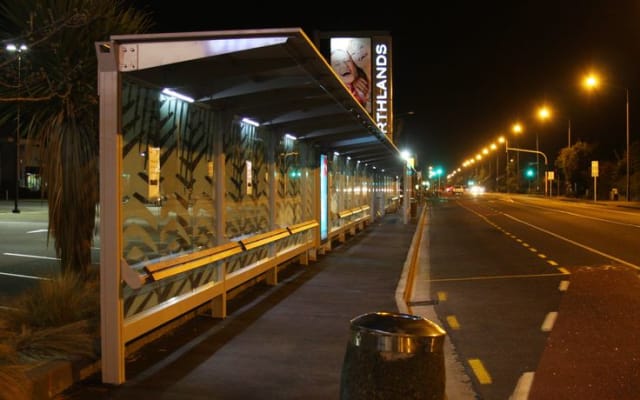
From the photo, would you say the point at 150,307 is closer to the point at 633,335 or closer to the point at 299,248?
the point at 633,335

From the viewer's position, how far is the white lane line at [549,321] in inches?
338

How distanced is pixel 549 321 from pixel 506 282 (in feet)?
12.5

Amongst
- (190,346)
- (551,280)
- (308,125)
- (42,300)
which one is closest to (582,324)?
(551,280)

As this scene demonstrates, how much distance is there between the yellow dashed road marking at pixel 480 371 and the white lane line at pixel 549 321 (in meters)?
1.93

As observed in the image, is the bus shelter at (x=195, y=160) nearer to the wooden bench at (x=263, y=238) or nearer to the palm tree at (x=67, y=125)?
the wooden bench at (x=263, y=238)

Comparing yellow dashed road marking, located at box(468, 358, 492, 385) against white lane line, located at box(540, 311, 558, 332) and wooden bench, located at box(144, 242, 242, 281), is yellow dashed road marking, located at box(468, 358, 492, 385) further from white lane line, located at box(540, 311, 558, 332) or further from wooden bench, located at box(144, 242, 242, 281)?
wooden bench, located at box(144, 242, 242, 281)

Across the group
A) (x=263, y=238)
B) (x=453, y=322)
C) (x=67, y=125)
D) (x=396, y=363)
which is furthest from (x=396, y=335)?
(x=263, y=238)

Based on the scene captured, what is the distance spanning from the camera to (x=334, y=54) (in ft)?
120

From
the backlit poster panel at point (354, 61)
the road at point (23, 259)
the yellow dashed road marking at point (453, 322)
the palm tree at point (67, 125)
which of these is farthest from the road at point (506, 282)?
the backlit poster panel at point (354, 61)

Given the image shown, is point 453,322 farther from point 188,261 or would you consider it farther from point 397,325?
point 397,325

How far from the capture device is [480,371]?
21.8 feet

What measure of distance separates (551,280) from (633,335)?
16.0 feet

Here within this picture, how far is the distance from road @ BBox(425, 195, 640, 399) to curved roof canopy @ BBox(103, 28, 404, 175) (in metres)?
3.71

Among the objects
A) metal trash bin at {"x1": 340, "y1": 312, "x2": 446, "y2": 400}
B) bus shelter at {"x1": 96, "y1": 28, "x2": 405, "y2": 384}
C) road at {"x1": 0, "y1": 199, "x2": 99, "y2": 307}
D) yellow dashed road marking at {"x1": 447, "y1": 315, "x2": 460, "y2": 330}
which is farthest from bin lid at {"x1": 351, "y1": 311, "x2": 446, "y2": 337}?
road at {"x1": 0, "y1": 199, "x2": 99, "y2": 307}
